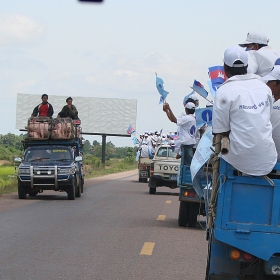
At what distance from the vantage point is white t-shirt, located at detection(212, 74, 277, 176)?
6.36m

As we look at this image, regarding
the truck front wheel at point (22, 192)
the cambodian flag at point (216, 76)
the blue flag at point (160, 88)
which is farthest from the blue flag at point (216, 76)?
the truck front wheel at point (22, 192)

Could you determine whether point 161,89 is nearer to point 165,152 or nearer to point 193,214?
point 193,214

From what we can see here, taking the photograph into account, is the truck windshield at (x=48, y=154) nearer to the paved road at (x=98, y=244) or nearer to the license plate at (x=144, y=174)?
the paved road at (x=98, y=244)

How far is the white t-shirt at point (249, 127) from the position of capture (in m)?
6.36

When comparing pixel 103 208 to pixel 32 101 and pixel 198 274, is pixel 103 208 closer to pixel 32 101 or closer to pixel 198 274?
pixel 198 274

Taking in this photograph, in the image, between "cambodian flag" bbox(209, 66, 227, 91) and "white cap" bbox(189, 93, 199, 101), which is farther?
"white cap" bbox(189, 93, 199, 101)

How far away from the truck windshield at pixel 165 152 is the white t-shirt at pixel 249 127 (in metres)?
21.5

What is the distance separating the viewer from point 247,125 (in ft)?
20.9

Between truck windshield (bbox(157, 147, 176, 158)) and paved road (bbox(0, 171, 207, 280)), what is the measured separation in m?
8.30

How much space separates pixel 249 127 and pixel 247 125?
0.03 m

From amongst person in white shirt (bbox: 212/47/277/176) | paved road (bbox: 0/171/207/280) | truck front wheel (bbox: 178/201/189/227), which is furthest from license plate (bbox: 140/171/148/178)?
person in white shirt (bbox: 212/47/277/176)

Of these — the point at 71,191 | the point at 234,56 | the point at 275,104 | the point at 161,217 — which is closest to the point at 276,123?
the point at 275,104

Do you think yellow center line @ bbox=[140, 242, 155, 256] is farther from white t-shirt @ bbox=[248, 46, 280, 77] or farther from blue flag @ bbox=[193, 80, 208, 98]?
white t-shirt @ bbox=[248, 46, 280, 77]

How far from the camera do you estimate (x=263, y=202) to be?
6.36 m
